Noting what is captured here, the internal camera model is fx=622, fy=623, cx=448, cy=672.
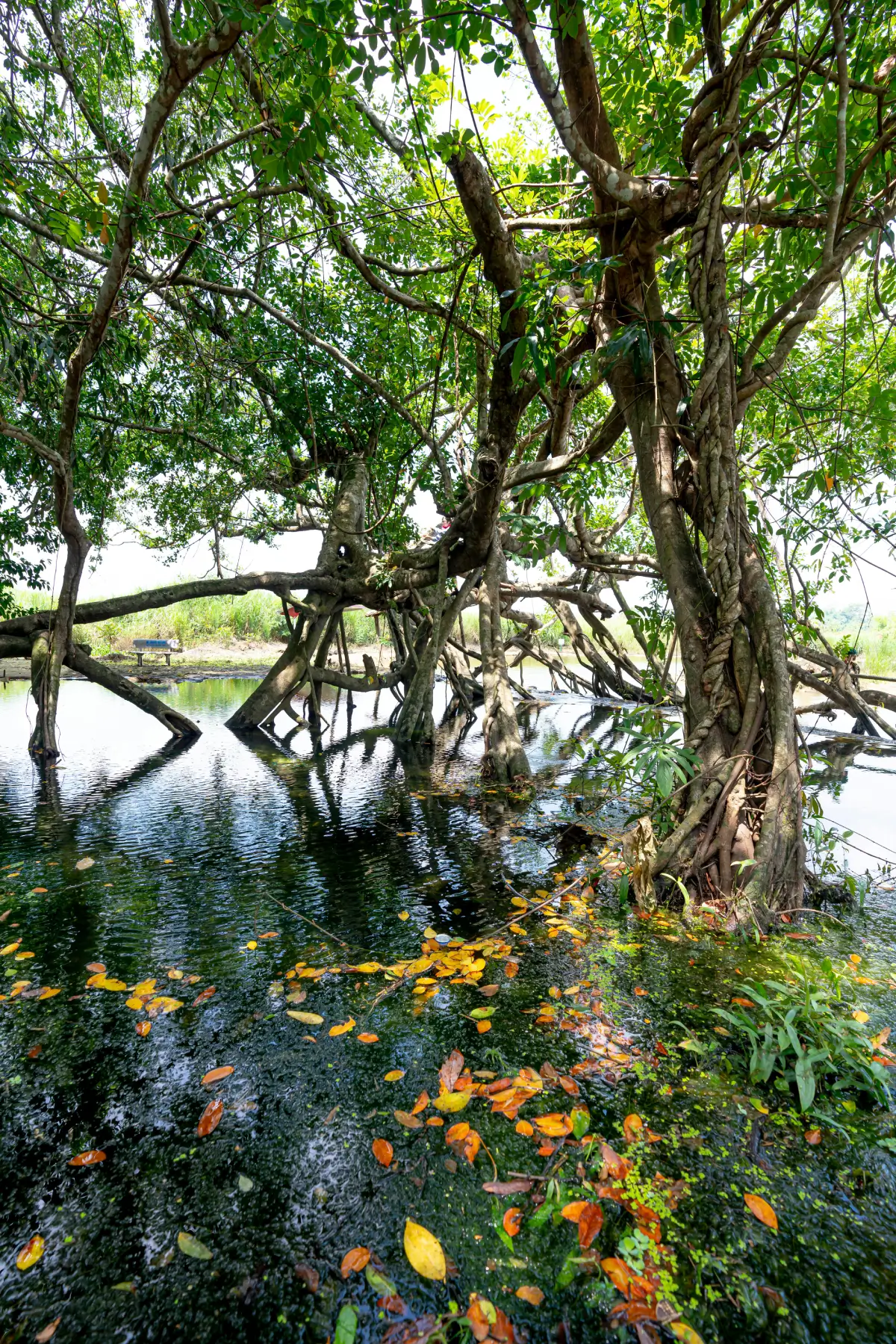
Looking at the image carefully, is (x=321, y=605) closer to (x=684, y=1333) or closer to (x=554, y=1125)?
(x=554, y=1125)

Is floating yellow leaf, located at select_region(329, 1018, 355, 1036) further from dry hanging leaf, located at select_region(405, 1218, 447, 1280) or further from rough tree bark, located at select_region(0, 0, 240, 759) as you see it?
rough tree bark, located at select_region(0, 0, 240, 759)

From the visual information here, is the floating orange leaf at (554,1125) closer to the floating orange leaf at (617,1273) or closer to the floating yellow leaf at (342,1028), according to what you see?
the floating orange leaf at (617,1273)

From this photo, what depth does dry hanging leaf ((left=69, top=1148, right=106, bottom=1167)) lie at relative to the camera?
5.42 feet

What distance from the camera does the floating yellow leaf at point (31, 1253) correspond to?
1.37 meters

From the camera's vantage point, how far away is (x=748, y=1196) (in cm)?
153

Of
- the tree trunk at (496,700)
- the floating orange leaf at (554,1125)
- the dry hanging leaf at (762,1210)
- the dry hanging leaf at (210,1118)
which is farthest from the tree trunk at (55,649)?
the dry hanging leaf at (762,1210)

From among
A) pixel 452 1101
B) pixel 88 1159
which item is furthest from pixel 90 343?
pixel 452 1101

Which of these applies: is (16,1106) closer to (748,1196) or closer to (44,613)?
(748,1196)

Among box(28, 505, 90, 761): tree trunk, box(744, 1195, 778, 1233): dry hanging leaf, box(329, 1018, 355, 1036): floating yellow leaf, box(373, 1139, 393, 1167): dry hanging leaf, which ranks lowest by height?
box(329, 1018, 355, 1036): floating yellow leaf

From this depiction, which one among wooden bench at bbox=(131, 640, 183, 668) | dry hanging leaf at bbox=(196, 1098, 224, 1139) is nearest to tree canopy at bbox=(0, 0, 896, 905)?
dry hanging leaf at bbox=(196, 1098, 224, 1139)

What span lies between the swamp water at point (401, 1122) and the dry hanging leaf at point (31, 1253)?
0.04 ft

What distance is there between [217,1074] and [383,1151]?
675 millimetres

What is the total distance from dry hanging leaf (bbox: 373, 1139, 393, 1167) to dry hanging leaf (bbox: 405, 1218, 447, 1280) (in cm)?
22

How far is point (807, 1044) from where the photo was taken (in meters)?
2.05
